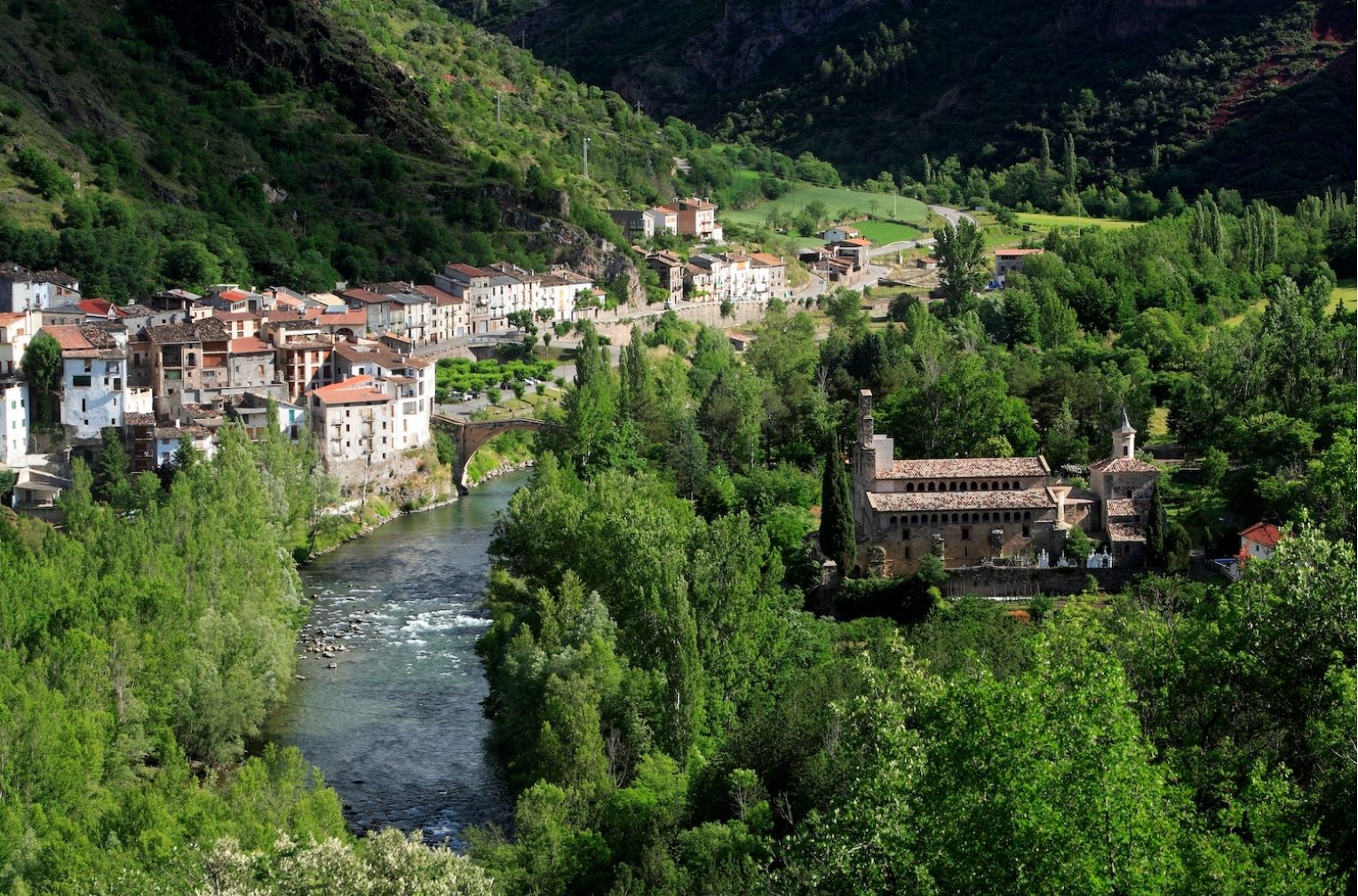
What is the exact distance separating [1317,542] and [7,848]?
64.4 ft

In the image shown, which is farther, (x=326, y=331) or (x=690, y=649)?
(x=326, y=331)

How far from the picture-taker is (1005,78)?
148m

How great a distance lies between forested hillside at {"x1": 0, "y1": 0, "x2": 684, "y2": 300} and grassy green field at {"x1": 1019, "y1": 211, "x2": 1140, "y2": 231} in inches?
810

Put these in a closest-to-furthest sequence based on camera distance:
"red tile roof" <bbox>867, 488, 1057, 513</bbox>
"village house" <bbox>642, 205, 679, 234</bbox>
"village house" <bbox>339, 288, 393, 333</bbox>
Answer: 1. "red tile roof" <bbox>867, 488, 1057, 513</bbox>
2. "village house" <bbox>339, 288, 393, 333</bbox>
3. "village house" <bbox>642, 205, 679, 234</bbox>

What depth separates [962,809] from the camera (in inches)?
977

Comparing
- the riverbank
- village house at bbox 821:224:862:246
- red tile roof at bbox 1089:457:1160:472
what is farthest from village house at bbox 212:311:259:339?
village house at bbox 821:224:862:246

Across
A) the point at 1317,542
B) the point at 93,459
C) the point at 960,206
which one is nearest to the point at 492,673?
the point at 1317,542

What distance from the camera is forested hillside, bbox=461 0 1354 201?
127 m

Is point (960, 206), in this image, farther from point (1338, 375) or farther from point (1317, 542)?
point (1317, 542)

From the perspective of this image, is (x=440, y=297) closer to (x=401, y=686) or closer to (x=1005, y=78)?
(x=401, y=686)

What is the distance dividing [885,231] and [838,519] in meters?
76.2

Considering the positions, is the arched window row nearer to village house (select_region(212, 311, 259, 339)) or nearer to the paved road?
village house (select_region(212, 311, 259, 339))

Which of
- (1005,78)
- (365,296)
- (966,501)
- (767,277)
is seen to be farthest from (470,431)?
(1005,78)

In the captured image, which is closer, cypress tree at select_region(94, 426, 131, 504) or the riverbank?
cypress tree at select_region(94, 426, 131, 504)
